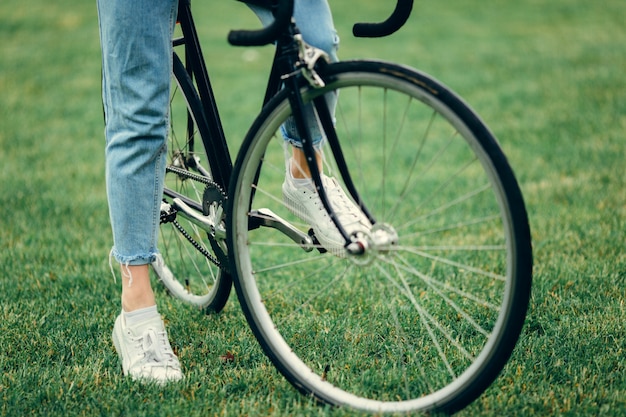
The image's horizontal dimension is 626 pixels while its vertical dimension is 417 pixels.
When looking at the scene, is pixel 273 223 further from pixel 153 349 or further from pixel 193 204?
pixel 153 349

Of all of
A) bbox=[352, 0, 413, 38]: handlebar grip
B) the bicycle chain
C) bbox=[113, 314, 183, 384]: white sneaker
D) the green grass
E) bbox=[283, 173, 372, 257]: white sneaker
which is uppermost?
bbox=[352, 0, 413, 38]: handlebar grip

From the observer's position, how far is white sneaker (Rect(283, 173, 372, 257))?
229 centimetres

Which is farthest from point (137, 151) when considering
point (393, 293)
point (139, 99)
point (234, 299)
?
point (393, 293)

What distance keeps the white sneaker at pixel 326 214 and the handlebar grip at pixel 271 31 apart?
47cm

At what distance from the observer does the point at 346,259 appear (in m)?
2.66

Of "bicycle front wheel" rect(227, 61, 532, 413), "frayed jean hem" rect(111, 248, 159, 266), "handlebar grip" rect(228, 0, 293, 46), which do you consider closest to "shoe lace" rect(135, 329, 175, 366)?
"frayed jean hem" rect(111, 248, 159, 266)

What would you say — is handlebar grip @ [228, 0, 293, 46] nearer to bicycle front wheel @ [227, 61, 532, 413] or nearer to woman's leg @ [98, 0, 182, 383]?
bicycle front wheel @ [227, 61, 532, 413]

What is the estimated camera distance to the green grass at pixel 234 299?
7.90 feet

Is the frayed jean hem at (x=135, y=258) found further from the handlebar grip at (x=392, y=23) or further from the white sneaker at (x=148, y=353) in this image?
the handlebar grip at (x=392, y=23)

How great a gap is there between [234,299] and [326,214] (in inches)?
40.6

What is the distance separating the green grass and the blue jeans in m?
0.49

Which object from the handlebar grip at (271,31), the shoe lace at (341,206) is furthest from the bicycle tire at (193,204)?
the handlebar grip at (271,31)

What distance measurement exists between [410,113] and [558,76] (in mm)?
1951

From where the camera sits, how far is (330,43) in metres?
2.26
